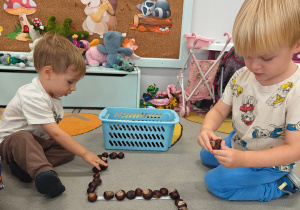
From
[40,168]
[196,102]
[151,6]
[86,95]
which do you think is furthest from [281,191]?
[151,6]

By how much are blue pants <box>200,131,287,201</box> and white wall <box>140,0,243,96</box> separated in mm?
1198

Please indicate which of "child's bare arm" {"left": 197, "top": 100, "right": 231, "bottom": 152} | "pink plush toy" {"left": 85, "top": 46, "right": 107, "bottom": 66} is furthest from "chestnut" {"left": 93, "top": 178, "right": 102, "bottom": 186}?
"pink plush toy" {"left": 85, "top": 46, "right": 107, "bottom": 66}

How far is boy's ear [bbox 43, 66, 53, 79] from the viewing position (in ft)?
3.03

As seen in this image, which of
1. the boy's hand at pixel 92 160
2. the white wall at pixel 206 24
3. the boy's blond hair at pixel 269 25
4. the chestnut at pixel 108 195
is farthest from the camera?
the white wall at pixel 206 24

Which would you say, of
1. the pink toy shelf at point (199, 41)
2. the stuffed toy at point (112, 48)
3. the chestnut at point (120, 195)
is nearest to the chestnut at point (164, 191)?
the chestnut at point (120, 195)

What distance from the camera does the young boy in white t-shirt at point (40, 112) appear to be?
0.88m

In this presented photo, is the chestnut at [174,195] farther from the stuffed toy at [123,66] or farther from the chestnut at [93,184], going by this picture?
the stuffed toy at [123,66]

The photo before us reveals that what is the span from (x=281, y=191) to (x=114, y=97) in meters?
1.14

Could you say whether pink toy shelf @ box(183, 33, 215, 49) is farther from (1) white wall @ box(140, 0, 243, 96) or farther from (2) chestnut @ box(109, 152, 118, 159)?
(2) chestnut @ box(109, 152, 118, 159)

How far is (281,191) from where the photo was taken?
2.94 ft

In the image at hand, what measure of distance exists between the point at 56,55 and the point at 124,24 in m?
1.03

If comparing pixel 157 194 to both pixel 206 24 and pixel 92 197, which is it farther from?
pixel 206 24

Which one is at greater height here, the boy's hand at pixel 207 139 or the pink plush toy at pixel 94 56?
the pink plush toy at pixel 94 56

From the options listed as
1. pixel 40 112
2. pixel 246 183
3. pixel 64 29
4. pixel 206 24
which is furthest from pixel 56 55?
pixel 206 24
